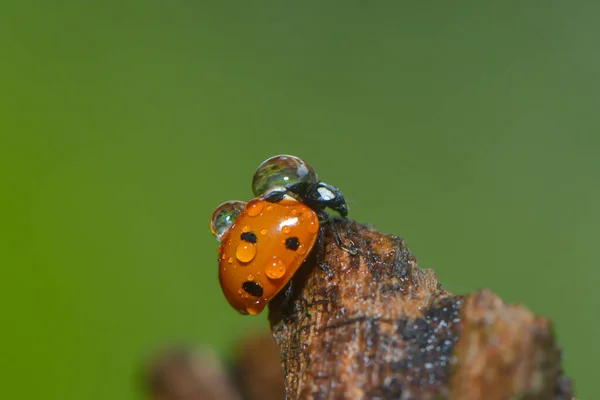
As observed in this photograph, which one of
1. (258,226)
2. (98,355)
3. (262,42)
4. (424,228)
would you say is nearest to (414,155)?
(424,228)

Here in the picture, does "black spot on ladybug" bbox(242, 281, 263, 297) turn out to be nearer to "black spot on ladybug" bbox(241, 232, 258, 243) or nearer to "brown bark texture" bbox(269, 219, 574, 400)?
"black spot on ladybug" bbox(241, 232, 258, 243)

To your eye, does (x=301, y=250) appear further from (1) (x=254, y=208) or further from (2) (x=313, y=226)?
(1) (x=254, y=208)

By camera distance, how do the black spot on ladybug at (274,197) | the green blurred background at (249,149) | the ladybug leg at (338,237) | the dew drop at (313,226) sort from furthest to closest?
the green blurred background at (249,149), the black spot on ladybug at (274,197), the dew drop at (313,226), the ladybug leg at (338,237)

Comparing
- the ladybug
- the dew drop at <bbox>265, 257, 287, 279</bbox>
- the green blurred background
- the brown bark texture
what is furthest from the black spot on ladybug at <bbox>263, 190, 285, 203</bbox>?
the green blurred background

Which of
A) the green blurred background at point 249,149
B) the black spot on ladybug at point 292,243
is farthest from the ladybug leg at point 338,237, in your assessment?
the green blurred background at point 249,149

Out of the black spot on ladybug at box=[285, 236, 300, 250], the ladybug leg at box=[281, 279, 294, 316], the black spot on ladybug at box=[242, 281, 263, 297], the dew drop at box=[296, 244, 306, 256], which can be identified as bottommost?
the ladybug leg at box=[281, 279, 294, 316]

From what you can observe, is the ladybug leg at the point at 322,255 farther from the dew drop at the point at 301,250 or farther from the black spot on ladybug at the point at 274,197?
the black spot on ladybug at the point at 274,197
